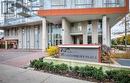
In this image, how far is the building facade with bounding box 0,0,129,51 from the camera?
32.5 m

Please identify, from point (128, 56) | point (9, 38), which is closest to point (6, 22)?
point (9, 38)

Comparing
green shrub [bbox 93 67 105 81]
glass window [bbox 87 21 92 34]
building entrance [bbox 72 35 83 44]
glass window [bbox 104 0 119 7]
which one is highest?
glass window [bbox 104 0 119 7]

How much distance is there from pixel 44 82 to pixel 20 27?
154 feet

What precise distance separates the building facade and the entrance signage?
58.1ft

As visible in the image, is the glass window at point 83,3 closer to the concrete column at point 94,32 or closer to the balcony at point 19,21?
the concrete column at point 94,32

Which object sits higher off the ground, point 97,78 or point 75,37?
point 75,37

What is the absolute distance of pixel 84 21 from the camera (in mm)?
39281

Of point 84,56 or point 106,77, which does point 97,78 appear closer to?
point 106,77

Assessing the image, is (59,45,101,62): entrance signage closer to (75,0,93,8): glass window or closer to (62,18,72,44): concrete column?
(75,0,93,8): glass window

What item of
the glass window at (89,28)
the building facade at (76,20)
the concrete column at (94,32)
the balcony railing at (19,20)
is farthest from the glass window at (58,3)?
the balcony railing at (19,20)

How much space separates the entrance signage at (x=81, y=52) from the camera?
45.5ft

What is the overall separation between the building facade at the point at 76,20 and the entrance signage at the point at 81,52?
17.7m

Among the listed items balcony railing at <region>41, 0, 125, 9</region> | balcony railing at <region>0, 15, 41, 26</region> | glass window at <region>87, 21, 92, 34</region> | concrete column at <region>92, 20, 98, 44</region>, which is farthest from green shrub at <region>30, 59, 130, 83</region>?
balcony railing at <region>0, 15, 41, 26</region>

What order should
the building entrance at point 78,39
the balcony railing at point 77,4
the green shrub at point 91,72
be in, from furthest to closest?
the building entrance at point 78,39 < the balcony railing at point 77,4 < the green shrub at point 91,72
